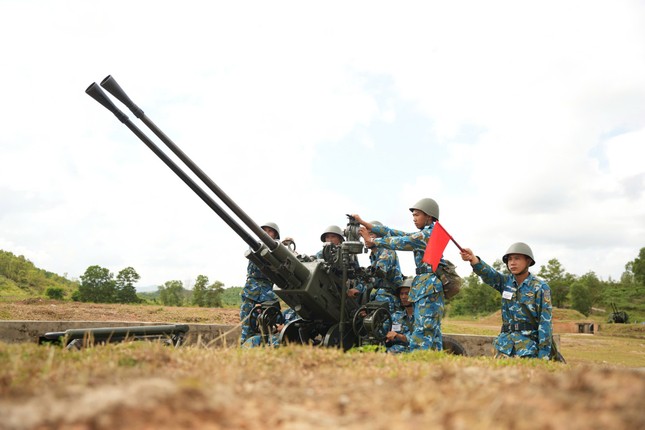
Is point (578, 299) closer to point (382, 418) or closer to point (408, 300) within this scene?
point (408, 300)

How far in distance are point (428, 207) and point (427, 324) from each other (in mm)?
1782

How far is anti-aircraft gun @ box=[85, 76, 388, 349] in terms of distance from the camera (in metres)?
7.65

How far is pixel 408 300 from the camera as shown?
8945 millimetres

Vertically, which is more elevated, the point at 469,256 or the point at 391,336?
the point at 469,256

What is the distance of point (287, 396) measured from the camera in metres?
3.12

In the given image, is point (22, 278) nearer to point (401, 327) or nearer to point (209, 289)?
point (209, 289)

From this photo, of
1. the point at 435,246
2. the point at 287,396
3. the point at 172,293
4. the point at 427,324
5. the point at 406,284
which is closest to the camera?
the point at 287,396

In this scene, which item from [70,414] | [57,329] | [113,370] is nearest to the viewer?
[70,414]

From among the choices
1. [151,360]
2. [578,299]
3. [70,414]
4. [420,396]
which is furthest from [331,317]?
[578,299]

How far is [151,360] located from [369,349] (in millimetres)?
2550

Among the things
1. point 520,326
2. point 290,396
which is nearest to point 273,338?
point 520,326

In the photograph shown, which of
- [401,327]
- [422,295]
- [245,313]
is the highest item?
[422,295]

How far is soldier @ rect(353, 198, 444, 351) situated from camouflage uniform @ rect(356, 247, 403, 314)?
1.94 feet

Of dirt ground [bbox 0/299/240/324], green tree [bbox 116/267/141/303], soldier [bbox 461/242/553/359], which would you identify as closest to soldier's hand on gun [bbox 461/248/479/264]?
soldier [bbox 461/242/553/359]
